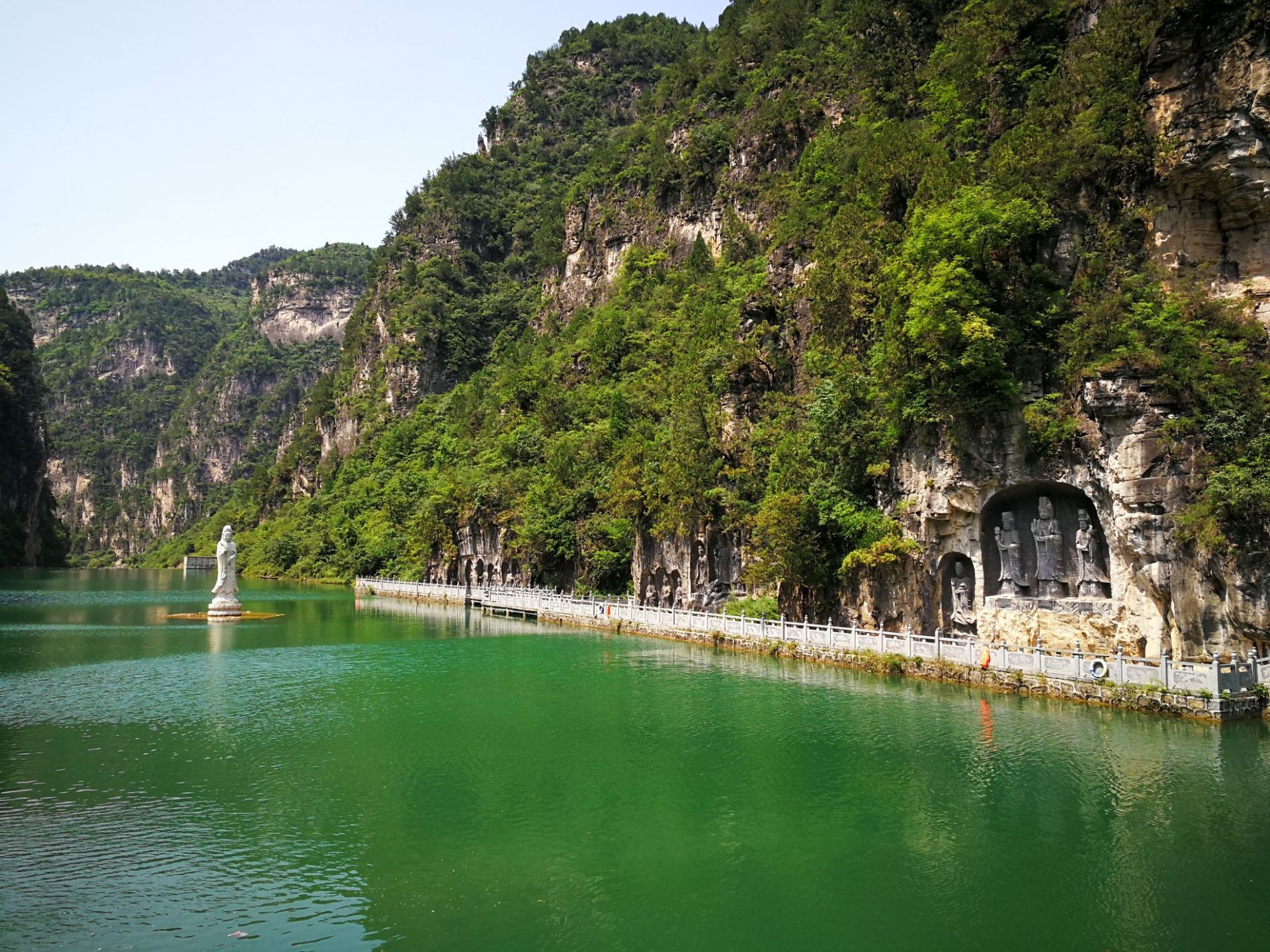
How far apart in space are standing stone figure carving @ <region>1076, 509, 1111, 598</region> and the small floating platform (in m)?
40.6

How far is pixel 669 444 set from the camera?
1778 inches

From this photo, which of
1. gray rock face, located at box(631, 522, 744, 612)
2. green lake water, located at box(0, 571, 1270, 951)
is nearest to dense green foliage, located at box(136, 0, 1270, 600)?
gray rock face, located at box(631, 522, 744, 612)

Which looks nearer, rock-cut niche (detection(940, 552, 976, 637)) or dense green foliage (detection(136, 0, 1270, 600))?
dense green foliage (detection(136, 0, 1270, 600))

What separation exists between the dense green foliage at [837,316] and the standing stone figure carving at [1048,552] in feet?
9.06

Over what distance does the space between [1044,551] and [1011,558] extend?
1155 mm

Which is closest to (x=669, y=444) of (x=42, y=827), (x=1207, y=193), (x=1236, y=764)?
(x=1207, y=193)

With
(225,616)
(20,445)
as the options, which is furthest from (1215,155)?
(20,445)

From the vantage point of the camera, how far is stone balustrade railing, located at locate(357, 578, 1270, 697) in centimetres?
2036

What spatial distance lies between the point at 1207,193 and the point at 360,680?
96.4 feet

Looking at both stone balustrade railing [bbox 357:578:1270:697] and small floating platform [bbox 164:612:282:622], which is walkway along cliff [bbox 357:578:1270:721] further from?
small floating platform [bbox 164:612:282:622]

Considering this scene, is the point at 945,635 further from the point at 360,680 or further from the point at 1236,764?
the point at 360,680

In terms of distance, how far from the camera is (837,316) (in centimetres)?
3747

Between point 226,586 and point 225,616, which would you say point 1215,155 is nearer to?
point 225,616

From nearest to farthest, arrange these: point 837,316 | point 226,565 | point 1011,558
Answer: point 1011,558 → point 837,316 → point 226,565
